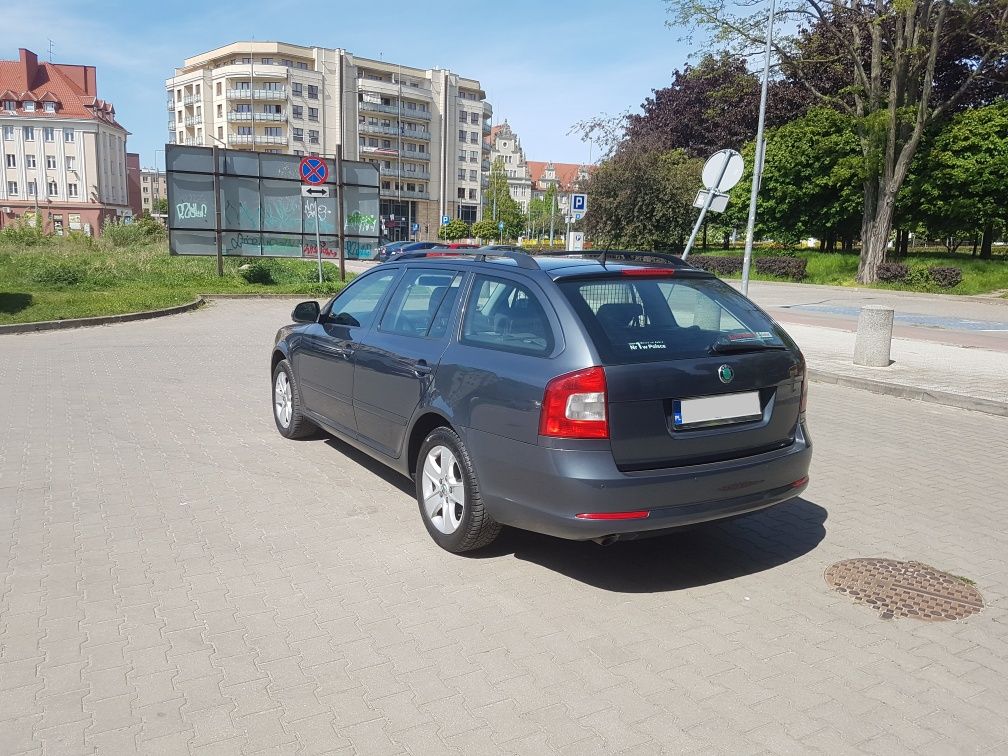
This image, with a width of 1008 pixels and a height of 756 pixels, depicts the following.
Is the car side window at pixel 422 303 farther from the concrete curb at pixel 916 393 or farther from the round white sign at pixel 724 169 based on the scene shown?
the round white sign at pixel 724 169

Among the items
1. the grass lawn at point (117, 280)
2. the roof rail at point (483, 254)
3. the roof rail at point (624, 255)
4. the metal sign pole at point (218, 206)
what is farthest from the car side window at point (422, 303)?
the metal sign pole at point (218, 206)

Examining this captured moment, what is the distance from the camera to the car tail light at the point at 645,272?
4.26m

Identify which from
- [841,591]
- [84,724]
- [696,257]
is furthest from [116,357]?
[696,257]

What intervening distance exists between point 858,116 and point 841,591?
29340 mm

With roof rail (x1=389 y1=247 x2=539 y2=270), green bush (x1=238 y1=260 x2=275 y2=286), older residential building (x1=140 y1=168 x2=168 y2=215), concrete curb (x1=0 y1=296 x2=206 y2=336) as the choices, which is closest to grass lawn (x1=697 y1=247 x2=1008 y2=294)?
green bush (x1=238 y1=260 x2=275 y2=286)

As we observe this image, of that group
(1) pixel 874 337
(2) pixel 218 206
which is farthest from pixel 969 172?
(2) pixel 218 206

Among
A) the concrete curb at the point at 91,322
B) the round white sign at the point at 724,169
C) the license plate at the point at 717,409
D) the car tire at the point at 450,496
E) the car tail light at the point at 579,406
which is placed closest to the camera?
the car tail light at the point at 579,406

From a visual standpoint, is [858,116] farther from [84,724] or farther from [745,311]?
[84,724]

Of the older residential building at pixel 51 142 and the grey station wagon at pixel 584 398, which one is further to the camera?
the older residential building at pixel 51 142

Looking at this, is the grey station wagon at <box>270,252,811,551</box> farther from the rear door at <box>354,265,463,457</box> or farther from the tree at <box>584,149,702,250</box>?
the tree at <box>584,149,702,250</box>

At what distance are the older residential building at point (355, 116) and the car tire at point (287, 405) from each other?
292 ft

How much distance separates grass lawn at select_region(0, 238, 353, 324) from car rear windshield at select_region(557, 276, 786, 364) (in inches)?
515

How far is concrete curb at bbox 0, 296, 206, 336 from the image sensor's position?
43.7 feet

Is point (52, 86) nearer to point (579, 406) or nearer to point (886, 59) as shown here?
point (886, 59)
